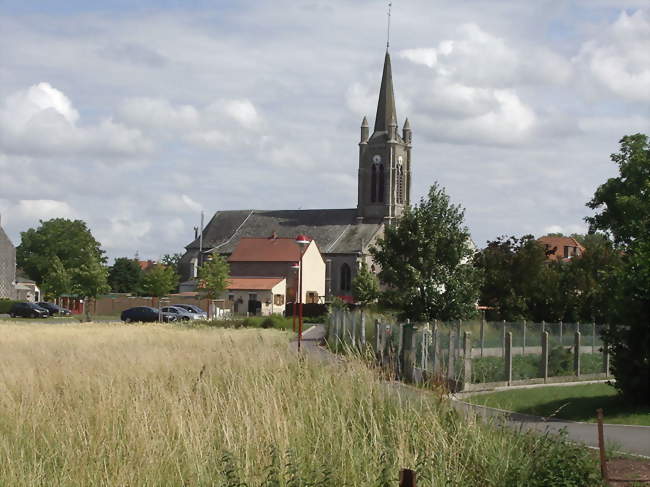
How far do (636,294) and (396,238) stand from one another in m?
18.0

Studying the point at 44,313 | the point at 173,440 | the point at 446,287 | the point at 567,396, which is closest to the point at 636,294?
the point at 567,396

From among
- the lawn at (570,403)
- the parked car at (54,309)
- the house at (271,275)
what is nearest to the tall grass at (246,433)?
the lawn at (570,403)

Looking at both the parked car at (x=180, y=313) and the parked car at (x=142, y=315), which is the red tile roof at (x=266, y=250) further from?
the parked car at (x=142, y=315)

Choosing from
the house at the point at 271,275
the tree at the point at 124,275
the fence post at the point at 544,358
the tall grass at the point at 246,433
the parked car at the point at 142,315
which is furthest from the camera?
the tree at the point at 124,275

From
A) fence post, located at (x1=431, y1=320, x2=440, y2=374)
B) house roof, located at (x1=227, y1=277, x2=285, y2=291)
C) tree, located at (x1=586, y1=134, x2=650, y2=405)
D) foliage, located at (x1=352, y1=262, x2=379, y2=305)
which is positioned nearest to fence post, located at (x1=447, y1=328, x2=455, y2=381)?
fence post, located at (x1=431, y1=320, x2=440, y2=374)

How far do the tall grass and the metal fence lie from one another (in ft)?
24.1

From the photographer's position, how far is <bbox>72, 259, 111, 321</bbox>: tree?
64188 millimetres

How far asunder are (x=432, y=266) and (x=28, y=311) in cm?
3852

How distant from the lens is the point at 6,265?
83.4 metres

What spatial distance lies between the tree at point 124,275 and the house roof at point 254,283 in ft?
127

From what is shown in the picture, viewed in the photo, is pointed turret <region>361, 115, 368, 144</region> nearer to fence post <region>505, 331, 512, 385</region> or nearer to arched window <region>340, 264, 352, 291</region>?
arched window <region>340, 264, 352, 291</region>

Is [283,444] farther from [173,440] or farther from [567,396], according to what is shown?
[567,396]

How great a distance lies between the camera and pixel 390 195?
113750mm

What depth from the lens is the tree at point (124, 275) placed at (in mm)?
128375
